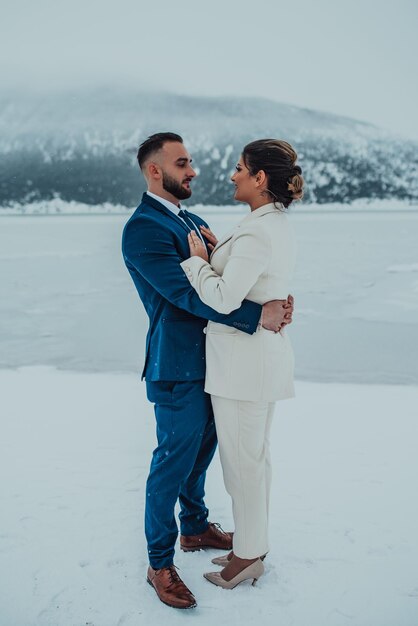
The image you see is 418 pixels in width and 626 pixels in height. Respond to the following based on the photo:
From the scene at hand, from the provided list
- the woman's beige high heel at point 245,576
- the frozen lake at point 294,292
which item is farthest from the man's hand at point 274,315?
the frozen lake at point 294,292

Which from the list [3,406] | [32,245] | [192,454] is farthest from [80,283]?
[192,454]

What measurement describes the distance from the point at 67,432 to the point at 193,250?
2114 mm

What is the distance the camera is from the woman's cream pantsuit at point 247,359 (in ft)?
4.81

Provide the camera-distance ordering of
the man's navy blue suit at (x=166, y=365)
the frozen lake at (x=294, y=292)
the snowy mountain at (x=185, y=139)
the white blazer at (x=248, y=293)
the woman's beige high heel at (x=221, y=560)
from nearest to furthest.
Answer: the white blazer at (x=248, y=293) → the man's navy blue suit at (x=166, y=365) → the woman's beige high heel at (x=221, y=560) → the frozen lake at (x=294, y=292) → the snowy mountain at (x=185, y=139)

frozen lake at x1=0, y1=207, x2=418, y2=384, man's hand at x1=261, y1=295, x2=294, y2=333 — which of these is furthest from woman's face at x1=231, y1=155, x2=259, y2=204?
frozen lake at x1=0, y1=207, x2=418, y2=384

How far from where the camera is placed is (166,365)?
5.30 ft

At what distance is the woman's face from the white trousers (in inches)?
21.9

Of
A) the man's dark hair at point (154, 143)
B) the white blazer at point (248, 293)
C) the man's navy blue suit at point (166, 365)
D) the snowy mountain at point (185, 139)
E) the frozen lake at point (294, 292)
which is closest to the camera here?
the white blazer at point (248, 293)

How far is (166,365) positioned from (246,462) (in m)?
0.35

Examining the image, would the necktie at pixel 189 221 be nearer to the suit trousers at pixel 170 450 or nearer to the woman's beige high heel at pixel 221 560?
the suit trousers at pixel 170 450

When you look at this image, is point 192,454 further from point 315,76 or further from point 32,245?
point 315,76

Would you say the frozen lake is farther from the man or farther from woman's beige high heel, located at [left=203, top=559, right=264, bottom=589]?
the man

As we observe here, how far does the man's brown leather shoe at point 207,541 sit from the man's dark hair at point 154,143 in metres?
1.23

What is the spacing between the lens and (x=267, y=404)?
1.63m
